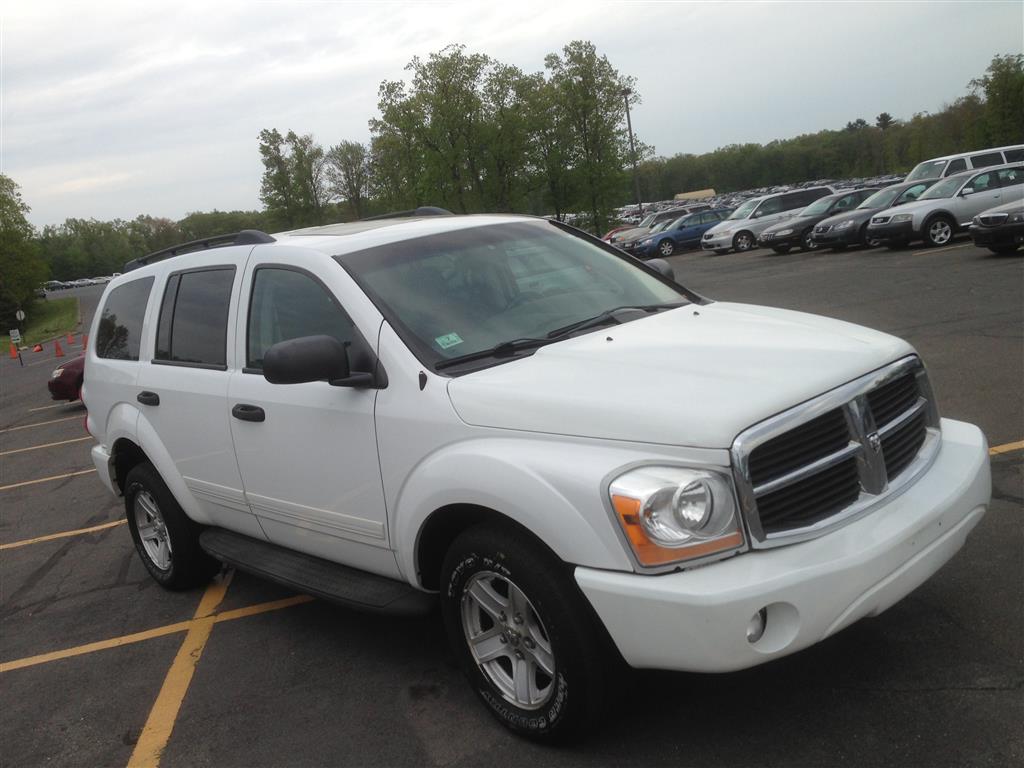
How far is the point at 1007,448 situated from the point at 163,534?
5230mm

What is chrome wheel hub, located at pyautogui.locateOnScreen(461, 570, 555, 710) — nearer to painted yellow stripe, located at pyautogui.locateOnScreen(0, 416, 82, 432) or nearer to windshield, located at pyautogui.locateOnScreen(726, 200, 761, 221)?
painted yellow stripe, located at pyautogui.locateOnScreen(0, 416, 82, 432)

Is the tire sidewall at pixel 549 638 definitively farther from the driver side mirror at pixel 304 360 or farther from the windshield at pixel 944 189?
the windshield at pixel 944 189

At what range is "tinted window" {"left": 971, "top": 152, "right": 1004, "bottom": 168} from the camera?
2300cm

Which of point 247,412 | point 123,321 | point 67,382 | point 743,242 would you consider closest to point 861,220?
point 743,242

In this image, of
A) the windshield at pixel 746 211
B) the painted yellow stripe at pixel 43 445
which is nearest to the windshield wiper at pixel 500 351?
the painted yellow stripe at pixel 43 445

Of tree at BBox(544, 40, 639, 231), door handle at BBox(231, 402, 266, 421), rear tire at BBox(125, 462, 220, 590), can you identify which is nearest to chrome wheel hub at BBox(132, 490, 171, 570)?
rear tire at BBox(125, 462, 220, 590)

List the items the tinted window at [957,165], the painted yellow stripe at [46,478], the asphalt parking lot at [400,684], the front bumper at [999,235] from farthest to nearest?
the tinted window at [957,165] → the front bumper at [999,235] → the painted yellow stripe at [46,478] → the asphalt parking lot at [400,684]

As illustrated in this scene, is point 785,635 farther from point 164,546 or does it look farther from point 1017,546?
point 164,546

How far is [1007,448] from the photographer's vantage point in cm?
571

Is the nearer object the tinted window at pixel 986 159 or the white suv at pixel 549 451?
the white suv at pixel 549 451

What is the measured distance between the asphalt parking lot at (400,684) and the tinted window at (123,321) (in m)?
1.52

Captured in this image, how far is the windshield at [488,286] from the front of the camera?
3.67 metres

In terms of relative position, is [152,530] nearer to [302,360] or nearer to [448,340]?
[302,360]

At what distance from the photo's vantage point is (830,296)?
14594 millimetres
